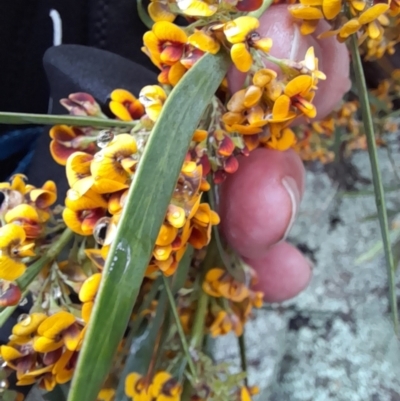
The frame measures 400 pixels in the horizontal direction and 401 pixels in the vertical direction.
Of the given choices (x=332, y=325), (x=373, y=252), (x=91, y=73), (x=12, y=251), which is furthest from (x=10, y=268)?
(x=332, y=325)

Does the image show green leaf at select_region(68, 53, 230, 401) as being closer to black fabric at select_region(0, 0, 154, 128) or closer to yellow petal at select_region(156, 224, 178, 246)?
yellow petal at select_region(156, 224, 178, 246)

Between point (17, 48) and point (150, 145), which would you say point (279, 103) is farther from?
point (17, 48)

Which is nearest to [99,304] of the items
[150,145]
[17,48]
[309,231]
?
[150,145]

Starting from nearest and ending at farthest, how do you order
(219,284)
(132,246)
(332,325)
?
(132,246) < (219,284) < (332,325)

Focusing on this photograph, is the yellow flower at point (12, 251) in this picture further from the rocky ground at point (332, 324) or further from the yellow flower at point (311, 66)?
the rocky ground at point (332, 324)

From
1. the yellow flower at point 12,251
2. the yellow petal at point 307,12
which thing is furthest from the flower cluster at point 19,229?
the yellow petal at point 307,12

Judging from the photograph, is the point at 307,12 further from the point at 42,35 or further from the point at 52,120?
the point at 42,35
